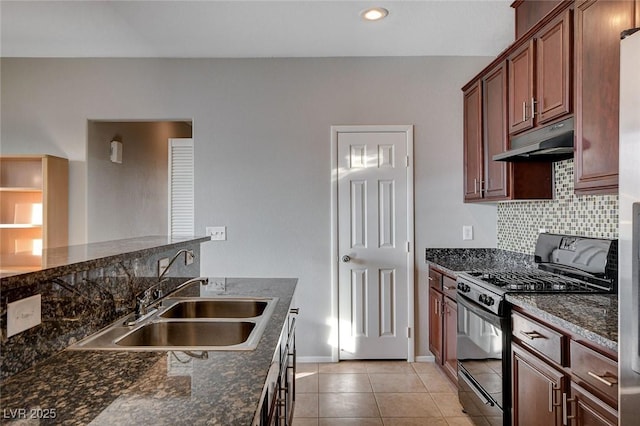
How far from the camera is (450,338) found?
2.74 m

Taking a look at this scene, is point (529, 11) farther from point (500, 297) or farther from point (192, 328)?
point (192, 328)

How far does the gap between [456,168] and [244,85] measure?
6.75 ft

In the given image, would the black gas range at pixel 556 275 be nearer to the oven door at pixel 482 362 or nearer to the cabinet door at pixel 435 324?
the oven door at pixel 482 362

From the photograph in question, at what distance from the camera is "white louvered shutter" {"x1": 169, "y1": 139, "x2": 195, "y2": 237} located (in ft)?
12.4

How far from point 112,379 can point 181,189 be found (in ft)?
10.4

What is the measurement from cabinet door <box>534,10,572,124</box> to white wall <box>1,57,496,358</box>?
1.20 metres

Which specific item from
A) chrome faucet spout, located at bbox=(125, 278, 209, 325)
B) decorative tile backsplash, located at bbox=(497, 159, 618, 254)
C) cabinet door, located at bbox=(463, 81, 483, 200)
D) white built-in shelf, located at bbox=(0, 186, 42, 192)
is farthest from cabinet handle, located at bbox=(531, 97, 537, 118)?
white built-in shelf, located at bbox=(0, 186, 42, 192)

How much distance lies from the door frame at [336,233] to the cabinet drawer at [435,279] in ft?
0.57

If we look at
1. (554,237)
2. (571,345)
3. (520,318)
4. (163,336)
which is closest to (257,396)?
(163,336)

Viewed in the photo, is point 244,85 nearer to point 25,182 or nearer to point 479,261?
point 25,182

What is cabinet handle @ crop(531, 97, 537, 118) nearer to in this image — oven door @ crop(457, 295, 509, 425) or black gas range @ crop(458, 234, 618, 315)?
black gas range @ crop(458, 234, 618, 315)

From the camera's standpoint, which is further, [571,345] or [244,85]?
[244,85]

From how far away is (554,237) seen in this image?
238cm

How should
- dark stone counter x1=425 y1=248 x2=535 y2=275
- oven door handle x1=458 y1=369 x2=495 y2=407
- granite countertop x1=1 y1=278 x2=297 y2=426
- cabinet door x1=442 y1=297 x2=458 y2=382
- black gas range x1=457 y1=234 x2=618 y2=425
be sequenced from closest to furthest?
granite countertop x1=1 y1=278 x2=297 y2=426, black gas range x1=457 y1=234 x2=618 y2=425, oven door handle x1=458 y1=369 x2=495 y2=407, cabinet door x1=442 y1=297 x2=458 y2=382, dark stone counter x1=425 y1=248 x2=535 y2=275
